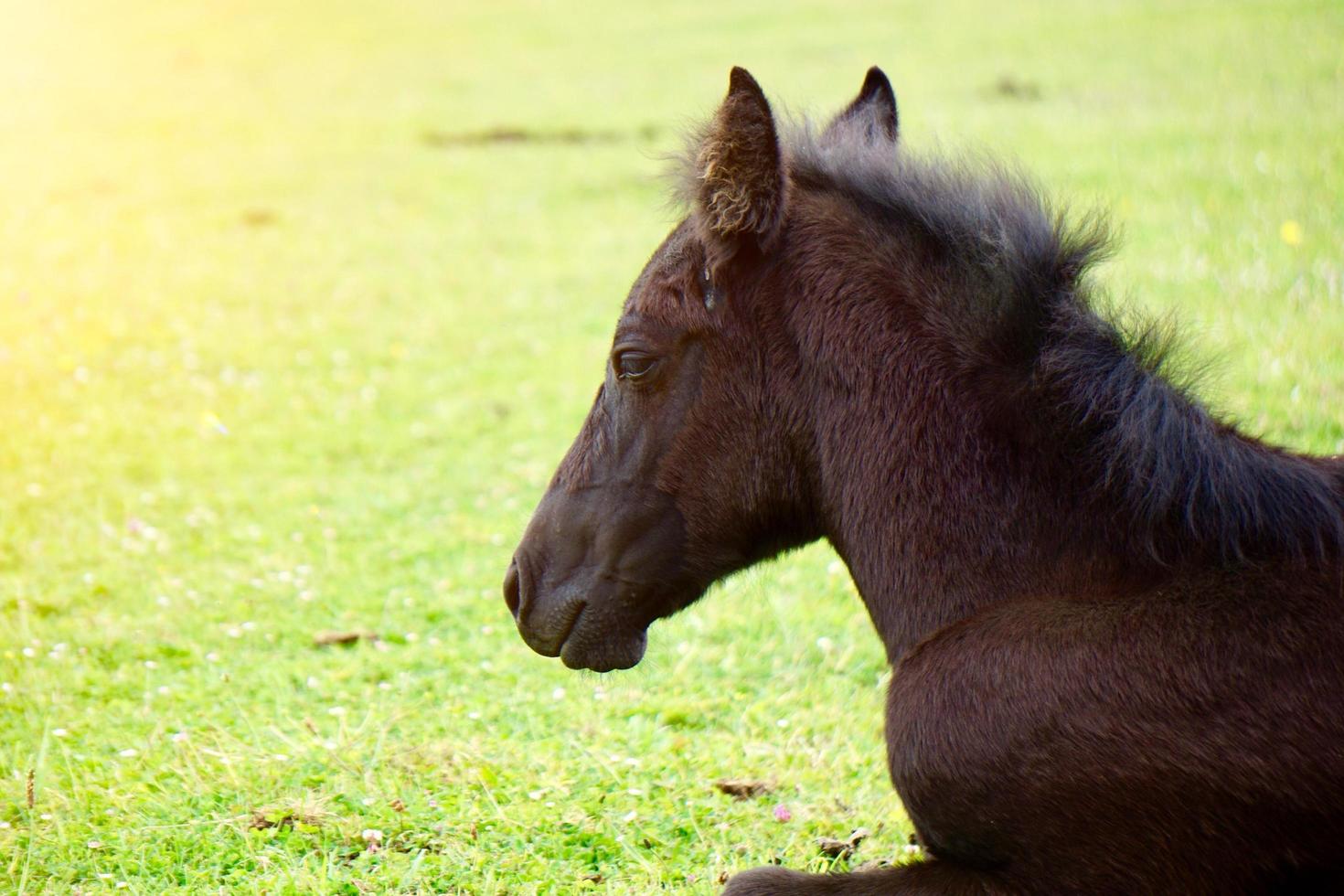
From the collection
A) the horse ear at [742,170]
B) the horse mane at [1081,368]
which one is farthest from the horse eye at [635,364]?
the horse mane at [1081,368]

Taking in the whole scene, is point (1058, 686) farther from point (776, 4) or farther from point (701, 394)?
point (776, 4)

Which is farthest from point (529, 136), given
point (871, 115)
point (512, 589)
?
point (512, 589)

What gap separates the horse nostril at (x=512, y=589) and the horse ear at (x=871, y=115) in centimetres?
160

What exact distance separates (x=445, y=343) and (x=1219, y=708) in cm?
866

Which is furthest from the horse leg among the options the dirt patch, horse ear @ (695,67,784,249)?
the dirt patch

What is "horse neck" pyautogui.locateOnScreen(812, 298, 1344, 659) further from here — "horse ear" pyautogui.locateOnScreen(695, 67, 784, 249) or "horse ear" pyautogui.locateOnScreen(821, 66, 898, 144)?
"horse ear" pyautogui.locateOnScreen(821, 66, 898, 144)

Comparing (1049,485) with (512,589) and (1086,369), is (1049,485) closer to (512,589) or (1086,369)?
(1086,369)

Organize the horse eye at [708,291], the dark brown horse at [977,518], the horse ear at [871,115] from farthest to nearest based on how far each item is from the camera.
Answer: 1. the horse ear at [871,115]
2. the horse eye at [708,291]
3. the dark brown horse at [977,518]

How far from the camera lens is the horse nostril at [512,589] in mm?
3877

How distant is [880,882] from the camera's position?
10.5 ft

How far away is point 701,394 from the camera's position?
353 cm

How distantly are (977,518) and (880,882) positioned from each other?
0.93m

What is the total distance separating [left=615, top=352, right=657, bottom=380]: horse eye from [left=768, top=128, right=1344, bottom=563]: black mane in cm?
63

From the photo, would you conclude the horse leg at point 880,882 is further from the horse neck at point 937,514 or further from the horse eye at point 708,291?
the horse eye at point 708,291
